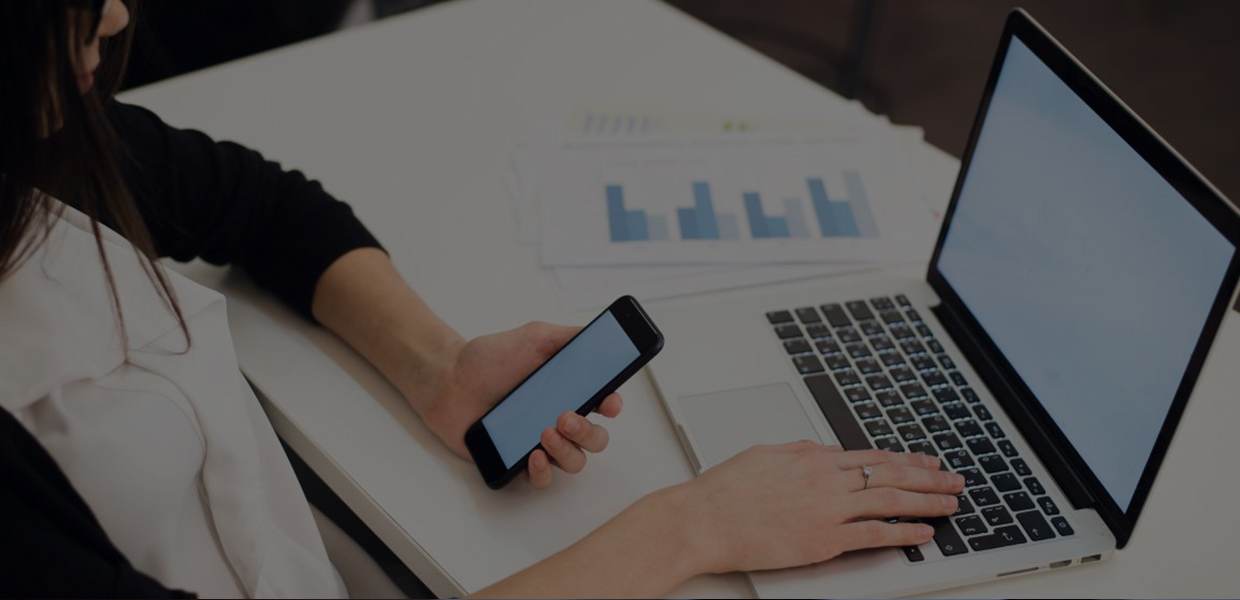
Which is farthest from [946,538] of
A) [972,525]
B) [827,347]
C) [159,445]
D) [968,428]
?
[159,445]

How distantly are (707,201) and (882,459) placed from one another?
17.0 inches

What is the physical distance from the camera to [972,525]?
77 centimetres

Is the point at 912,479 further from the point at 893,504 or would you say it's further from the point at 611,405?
the point at 611,405

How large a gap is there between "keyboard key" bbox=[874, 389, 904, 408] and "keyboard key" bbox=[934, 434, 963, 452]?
5 cm

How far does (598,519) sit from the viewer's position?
2.66ft

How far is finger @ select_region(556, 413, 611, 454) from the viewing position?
0.79 m

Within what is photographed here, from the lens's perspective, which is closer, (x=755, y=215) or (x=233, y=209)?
(x=233, y=209)

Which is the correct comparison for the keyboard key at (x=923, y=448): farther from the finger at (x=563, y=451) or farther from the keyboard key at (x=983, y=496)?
the finger at (x=563, y=451)

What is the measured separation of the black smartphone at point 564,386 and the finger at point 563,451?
19 mm

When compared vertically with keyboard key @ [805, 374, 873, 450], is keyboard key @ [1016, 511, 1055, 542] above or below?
above

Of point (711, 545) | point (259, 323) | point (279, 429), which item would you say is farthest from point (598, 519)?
point (259, 323)

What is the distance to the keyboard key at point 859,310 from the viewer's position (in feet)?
3.20

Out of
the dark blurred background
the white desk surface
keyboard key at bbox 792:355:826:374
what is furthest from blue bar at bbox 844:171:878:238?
the dark blurred background

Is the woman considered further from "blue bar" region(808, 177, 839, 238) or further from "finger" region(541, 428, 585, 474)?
"blue bar" region(808, 177, 839, 238)
